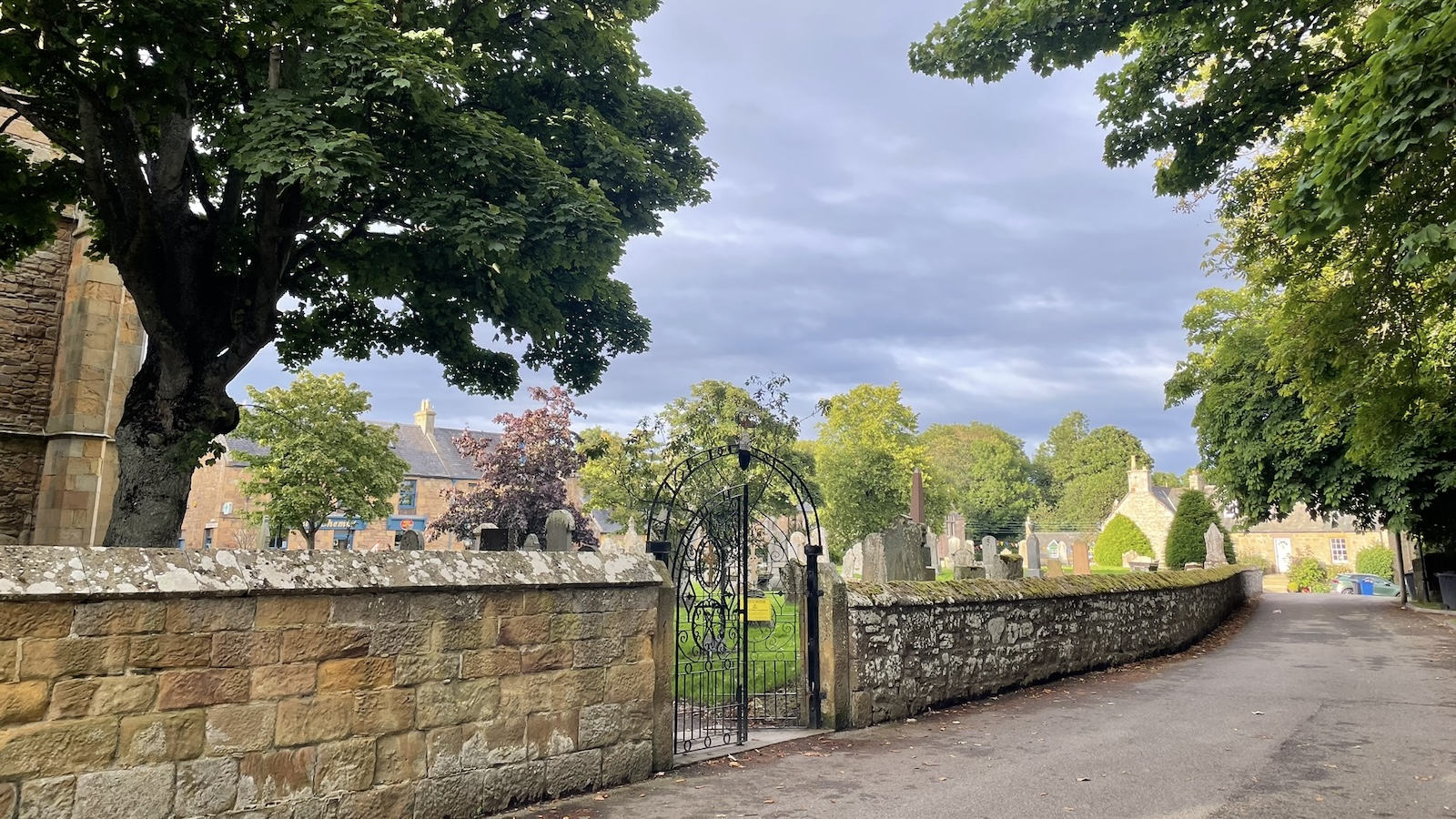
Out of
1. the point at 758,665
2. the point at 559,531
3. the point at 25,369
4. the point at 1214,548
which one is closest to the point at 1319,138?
the point at 758,665

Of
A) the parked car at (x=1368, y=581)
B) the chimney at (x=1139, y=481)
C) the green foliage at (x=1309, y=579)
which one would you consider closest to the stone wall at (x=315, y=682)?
the parked car at (x=1368, y=581)

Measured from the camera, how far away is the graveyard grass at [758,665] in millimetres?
7965

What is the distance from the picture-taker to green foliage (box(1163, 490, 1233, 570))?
103 feet

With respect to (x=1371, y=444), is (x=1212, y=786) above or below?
below

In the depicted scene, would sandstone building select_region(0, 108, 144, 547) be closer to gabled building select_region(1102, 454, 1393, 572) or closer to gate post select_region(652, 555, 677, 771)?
gate post select_region(652, 555, 677, 771)

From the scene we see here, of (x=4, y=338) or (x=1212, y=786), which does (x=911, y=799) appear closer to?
(x=1212, y=786)

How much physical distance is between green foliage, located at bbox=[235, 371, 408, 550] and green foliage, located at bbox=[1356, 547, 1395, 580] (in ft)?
166

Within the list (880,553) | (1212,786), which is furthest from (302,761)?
(880,553)

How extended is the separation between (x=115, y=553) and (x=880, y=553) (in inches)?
449

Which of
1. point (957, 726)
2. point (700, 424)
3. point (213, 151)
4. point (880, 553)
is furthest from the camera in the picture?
point (700, 424)

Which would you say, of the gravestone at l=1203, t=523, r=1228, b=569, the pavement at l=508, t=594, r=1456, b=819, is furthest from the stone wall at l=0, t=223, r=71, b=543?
the gravestone at l=1203, t=523, r=1228, b=569

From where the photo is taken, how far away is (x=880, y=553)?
13.8 m

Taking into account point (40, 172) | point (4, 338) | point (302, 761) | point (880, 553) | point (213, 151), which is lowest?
point (302, 761)

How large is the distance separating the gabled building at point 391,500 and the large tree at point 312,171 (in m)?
28.9
